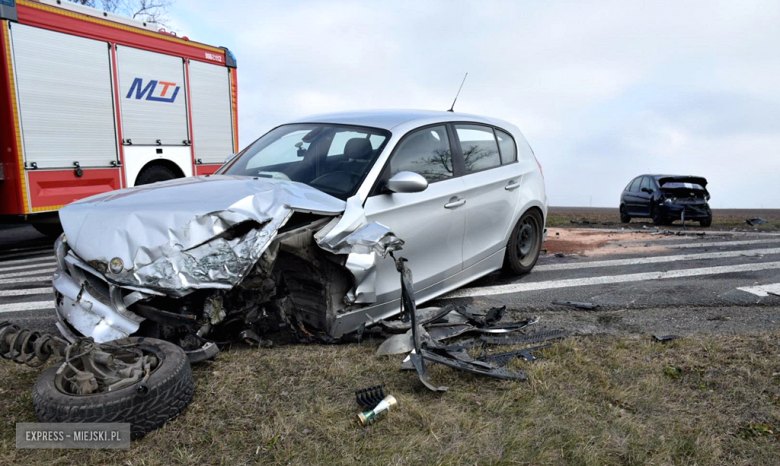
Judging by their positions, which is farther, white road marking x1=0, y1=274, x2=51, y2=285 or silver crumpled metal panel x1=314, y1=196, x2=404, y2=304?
white road marking x1=0, y1=274, x2=51, y2=285

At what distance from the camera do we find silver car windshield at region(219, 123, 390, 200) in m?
4.11

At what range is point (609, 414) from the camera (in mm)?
2791

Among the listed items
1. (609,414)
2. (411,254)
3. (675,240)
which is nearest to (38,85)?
(411,254)

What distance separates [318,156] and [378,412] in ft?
7.55

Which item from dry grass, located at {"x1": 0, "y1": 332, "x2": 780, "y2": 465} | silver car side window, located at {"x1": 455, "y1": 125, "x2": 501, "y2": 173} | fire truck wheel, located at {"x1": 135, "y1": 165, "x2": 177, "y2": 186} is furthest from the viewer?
fire truck wheel, located at {"x1": 135, "y1": 165, "x2": 177, "y2": 186}

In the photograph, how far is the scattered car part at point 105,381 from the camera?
8.23 ft

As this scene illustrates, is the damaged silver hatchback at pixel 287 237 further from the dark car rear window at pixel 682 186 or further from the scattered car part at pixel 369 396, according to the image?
the dark car rear window at pixel 682 186

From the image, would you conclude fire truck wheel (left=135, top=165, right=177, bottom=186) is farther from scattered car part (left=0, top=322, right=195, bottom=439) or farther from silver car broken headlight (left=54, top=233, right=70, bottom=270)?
scattered car part (left=0, top=322, right=195, bottom=439)

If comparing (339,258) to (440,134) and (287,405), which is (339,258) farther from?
(440,134)

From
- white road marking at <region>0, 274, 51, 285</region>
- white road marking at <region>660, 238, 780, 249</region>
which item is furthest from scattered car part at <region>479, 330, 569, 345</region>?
white road marking at <region>0, 274, 51, 285</region>

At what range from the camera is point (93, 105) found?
9297 millimetres

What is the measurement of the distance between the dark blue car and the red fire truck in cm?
1089

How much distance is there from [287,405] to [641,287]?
13.5 ft

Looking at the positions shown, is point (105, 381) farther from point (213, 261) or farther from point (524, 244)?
point (524, 244)
